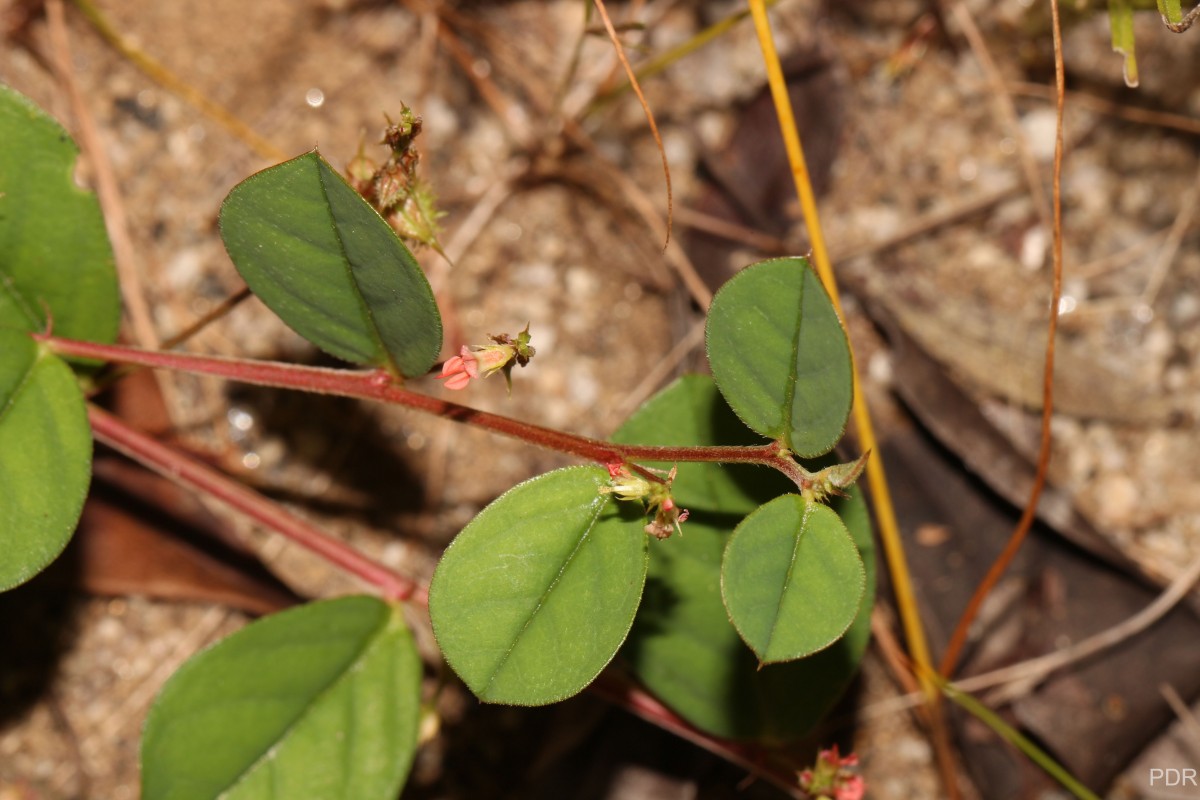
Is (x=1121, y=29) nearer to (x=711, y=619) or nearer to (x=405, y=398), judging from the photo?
(x=711, y=619)

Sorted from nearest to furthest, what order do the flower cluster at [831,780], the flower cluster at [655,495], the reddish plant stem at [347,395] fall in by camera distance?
1. the flower cluster at [655,495]
2. the reddish plant stem at [347,395]
3. the flower cluster at [831,780]

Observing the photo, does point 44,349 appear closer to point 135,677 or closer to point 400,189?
point 400,189

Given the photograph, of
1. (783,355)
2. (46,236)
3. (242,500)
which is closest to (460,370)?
(783,355)

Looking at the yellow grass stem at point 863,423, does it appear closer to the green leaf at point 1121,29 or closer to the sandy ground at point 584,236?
the sandy ground at point 584,236

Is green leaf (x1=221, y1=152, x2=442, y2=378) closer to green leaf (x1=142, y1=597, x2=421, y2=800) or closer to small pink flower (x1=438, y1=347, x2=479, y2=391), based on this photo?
small pink flower (x1=438, y1=347, x2=479, y2=391)

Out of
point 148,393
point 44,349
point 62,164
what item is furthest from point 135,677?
point 62,164

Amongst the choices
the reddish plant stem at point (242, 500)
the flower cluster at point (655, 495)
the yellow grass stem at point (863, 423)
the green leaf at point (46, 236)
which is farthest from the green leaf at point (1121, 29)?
the green leaf at point (46, 236)
